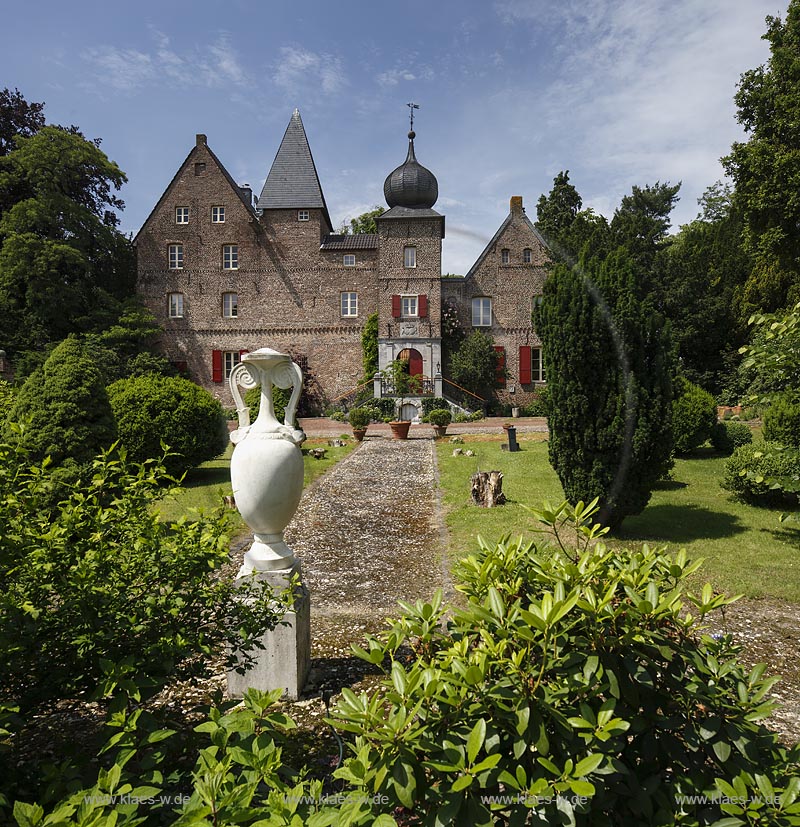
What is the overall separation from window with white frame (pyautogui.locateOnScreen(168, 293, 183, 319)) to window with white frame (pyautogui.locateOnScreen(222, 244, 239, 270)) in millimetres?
3005

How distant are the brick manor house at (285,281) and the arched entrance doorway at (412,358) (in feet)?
8.98

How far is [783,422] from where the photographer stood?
9367 mm

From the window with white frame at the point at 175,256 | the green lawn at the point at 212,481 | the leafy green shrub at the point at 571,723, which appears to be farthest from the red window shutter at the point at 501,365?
the leafy green shrub at the point at 571,723

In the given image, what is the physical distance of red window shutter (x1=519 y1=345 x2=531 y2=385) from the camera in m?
28.0

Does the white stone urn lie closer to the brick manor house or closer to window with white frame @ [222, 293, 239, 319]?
the brick manor house

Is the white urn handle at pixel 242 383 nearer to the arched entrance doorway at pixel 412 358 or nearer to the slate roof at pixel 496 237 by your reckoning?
the arched entrance doorway at pixel 412 358

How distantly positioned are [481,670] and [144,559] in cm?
159

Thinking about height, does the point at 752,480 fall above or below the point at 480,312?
below

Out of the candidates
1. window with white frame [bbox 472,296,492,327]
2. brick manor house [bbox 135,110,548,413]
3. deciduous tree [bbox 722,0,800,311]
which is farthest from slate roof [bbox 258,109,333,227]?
deciduous tree [bbox 722,0,800,311]

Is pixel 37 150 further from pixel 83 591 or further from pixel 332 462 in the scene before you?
pixel 83 591

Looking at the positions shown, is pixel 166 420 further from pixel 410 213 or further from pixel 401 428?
pixel 410 213

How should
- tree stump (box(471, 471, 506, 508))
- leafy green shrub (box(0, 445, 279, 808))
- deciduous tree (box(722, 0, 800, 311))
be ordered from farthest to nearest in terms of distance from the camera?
1. deciduous tree (box(722, 0, 800, 311))
2. tree stump (box(471, 471, 506, 508))
3. leafy green shrub (box(0, 445, 279, 808))

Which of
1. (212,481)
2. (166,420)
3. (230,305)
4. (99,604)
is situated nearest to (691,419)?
(212,481)

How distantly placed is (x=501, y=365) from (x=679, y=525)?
68.2 feet
